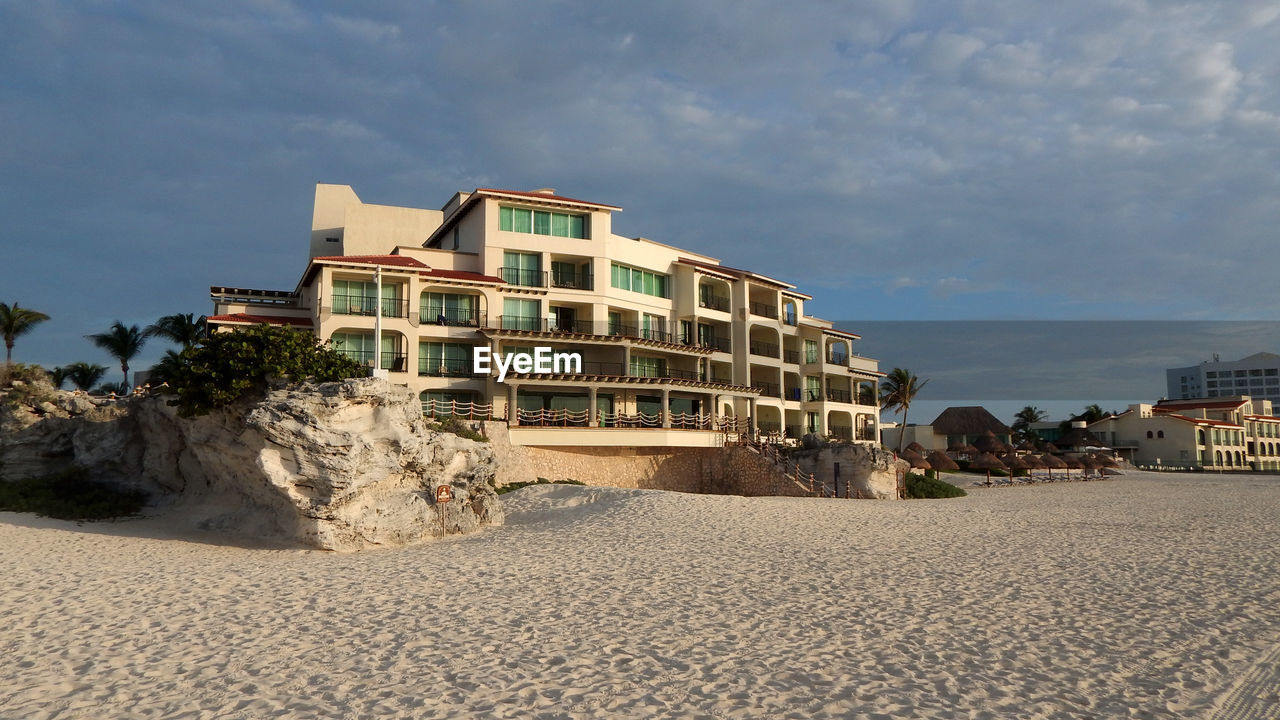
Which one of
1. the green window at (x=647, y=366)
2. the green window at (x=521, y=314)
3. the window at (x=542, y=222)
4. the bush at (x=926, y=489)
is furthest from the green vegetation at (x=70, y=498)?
the bush at (x=926, y=489)

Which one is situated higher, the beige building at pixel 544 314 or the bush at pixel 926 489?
the beige building at pixel 544 314

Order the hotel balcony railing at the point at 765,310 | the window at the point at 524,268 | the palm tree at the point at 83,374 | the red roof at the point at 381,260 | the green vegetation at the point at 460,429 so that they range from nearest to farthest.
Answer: the green vegetation at the point at 460,429 → the red roof at the point at 381,260 → the window at the point at 524,268 → the hotel balcony railing at the point at 765,310 → the palm tree at the point at 83,374

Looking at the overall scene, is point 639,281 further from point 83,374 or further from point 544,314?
point 83,374

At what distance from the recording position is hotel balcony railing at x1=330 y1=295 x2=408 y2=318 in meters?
35.5

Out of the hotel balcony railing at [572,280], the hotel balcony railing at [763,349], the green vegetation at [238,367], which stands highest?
the hotel balcony railing at [572,280]

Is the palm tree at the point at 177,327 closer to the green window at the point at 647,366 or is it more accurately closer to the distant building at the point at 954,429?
the green window at the point at 647,366

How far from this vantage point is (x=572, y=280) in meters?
40.4

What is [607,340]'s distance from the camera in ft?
126

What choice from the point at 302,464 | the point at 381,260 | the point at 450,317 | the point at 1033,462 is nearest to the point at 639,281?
the point at 450,317

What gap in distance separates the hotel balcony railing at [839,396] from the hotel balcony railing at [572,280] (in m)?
20.3

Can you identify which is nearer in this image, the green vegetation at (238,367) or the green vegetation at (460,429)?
the green vegetation at (238,367)

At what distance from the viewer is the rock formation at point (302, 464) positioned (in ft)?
58.9

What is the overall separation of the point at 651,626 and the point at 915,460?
120 ft

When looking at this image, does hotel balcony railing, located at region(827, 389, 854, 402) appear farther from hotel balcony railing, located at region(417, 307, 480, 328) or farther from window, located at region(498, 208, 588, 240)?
hotel balcony railing, located at region(417, 307, 480, 328)
